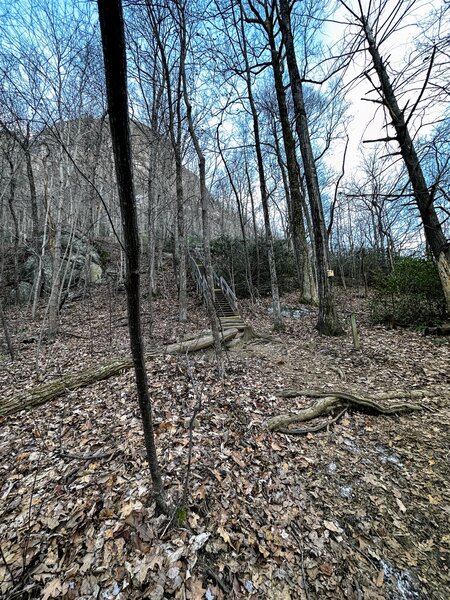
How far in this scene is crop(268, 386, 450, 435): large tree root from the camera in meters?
3.04

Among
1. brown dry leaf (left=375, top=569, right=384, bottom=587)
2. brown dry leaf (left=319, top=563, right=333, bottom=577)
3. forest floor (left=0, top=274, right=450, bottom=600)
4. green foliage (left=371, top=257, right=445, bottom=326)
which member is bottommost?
brown dry leaf (left=375, top=569, right=384, bottom=587)

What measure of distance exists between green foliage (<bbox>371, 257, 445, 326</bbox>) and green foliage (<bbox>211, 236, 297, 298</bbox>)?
5.87 metres

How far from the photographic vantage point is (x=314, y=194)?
6117 mm

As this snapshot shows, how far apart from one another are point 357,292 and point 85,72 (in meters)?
14.3

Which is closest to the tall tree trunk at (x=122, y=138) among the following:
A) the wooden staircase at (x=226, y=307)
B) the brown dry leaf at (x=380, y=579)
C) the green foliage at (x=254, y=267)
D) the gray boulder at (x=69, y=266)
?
the brown dry leaf at (x=380, y=579)

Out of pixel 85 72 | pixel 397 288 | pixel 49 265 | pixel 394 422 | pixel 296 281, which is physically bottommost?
pixel 394 422

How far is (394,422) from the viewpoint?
3146mm

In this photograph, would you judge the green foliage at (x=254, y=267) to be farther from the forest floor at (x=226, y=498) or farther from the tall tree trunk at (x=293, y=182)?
the forest floor at (x=226, y=498)

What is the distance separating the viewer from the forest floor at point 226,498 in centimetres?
158

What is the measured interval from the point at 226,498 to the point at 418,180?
7329 millimetres

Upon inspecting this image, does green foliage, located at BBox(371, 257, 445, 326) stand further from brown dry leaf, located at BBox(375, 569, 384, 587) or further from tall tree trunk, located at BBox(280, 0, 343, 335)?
brown dry leaf, located at BBox(375, 569, 384, 587)

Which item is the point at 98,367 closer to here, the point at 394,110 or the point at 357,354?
the point at 357,354

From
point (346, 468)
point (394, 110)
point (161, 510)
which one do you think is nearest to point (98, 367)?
point (161, 510)

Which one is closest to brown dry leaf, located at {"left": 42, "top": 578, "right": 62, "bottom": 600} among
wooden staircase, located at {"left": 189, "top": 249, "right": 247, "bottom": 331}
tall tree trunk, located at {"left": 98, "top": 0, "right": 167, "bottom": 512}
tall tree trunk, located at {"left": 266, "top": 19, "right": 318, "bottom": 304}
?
tall tree trunk, located at {"left": 98, "top": 0, "right": 167, "bottom": 512}
